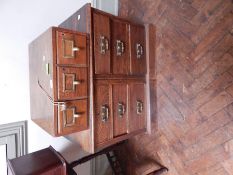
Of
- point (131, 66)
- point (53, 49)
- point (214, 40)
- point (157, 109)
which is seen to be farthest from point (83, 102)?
point (214, 40)

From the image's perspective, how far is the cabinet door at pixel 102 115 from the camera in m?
1.14

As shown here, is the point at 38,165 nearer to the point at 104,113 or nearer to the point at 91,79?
the point at 104,113

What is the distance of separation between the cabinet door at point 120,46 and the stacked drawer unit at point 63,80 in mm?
228

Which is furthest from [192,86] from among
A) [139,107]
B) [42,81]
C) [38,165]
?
[38,165]

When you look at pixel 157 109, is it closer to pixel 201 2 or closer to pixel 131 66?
pixel 131 66

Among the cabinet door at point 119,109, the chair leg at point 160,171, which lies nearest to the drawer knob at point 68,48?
the cabinet door at point 119,109

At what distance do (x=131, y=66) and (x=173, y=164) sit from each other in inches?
30.5

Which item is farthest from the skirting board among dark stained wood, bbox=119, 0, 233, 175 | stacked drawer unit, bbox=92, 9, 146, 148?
dark stained wood, bbox=119, 0, 233, 175

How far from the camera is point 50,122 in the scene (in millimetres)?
1053

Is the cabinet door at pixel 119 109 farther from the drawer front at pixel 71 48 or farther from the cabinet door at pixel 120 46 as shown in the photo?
the drawer front at pixel 71 48

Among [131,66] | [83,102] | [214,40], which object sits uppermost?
[214,40]

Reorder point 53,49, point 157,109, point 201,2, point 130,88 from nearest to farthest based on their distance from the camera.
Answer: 1. point 53,49
2. point 201,2
3. point 130,88
4. point 157,109

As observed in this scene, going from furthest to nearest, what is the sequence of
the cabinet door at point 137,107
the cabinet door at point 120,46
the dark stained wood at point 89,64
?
the cabinet door at point 137,107, the cabinet door at point 120,46, the dark stained wood at point 89,64

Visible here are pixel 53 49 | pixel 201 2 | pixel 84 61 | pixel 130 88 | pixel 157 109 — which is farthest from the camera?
pixel 157 109
